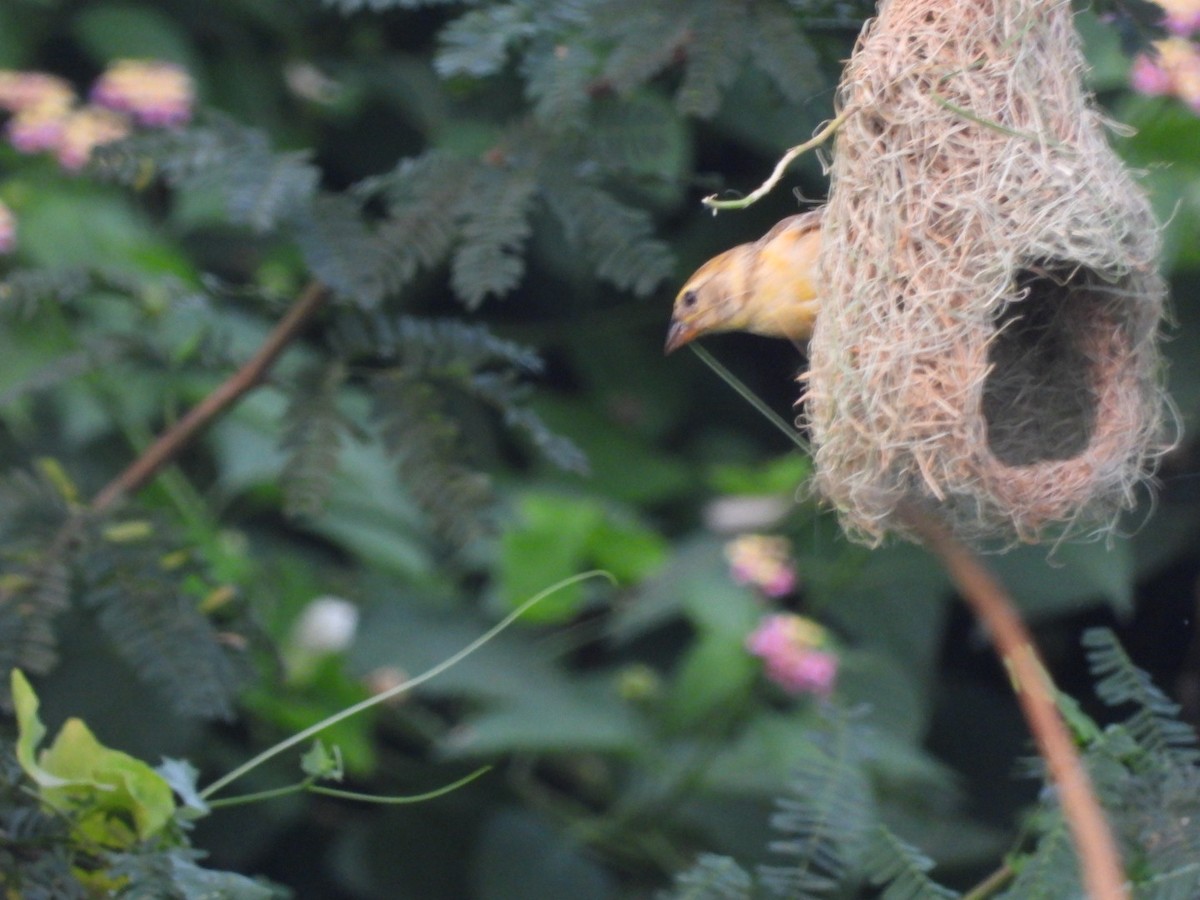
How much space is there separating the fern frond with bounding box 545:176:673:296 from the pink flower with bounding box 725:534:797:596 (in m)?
0.60

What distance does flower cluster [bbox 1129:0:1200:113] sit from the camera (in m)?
1.48

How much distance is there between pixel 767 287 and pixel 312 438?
629 mm

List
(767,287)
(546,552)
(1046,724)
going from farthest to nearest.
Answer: (546,552) < (767,287) < (1046,724)

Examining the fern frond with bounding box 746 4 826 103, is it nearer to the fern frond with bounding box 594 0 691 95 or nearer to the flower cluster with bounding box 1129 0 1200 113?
the fern frond with bounding box 594 0 691 95

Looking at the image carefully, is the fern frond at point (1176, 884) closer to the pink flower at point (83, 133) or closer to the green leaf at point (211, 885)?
the green leaf at point (211, 885)

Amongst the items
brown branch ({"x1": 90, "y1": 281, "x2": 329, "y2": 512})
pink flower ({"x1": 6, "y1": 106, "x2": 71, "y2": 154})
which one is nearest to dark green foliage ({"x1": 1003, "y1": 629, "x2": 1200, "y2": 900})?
brown branch ({"x1": 90, "y1": 281, "x2": 329, "y2": 512})

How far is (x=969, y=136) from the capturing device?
1.23m

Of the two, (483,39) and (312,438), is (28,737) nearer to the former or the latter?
(312,438)

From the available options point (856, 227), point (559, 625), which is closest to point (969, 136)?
point (856, 227)

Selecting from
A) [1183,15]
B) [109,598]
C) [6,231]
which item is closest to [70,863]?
[109,598]

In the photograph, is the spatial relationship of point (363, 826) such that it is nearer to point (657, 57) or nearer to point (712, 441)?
point (712, 441)

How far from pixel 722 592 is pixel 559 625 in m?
0.46

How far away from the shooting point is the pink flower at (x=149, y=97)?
2.06 m

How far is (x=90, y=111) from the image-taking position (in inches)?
84.5
